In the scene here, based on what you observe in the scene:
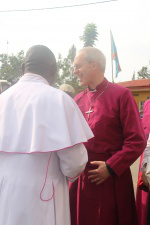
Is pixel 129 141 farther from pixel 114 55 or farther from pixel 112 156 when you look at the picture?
pixel 114 55

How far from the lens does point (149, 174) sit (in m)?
2.46

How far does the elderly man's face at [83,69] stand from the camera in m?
2.63

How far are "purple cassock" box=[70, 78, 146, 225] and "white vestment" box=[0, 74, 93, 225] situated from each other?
2.03ft

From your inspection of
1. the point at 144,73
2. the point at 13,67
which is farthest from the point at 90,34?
the point at 144,73

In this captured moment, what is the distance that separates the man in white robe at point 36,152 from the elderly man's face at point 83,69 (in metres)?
0.79

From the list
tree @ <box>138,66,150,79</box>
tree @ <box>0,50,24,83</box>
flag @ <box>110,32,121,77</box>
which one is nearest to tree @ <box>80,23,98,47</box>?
flag @ <box>110,32,121,77</box>

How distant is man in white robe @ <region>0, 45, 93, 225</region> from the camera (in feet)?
5.86

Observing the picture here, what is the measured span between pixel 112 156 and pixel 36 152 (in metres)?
0.81

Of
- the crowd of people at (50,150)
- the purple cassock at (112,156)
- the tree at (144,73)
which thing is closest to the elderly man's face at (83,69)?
the purple cassock at (112,156)

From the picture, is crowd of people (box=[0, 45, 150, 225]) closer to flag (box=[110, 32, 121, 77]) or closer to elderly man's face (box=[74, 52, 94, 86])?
elderly man's face (box=[74, 52, 94, 86])

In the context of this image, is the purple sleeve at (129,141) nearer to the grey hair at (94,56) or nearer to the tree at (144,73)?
the grey hair at (94,56)

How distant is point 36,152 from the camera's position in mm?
1798

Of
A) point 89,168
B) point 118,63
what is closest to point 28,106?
point 89,168

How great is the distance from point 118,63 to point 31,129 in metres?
20.8
